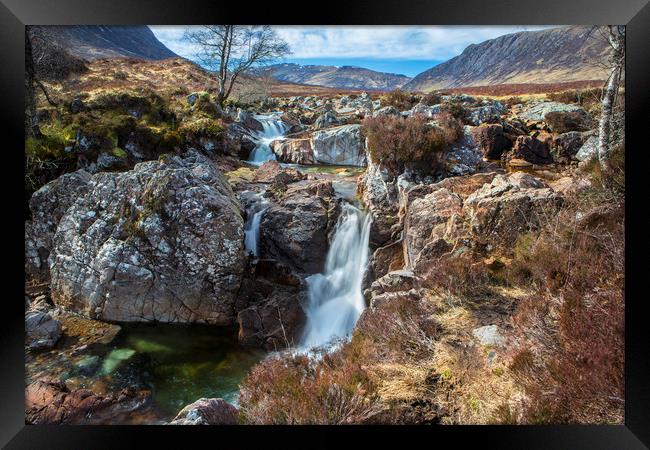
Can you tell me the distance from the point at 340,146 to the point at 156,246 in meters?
3.09

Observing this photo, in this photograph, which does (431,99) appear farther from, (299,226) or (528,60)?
(299,226)

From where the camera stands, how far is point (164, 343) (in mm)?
4723

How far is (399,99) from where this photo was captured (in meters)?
4.98

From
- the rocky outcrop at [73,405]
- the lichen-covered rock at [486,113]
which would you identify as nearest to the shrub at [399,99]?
the lichen-covered rock at [486,113]

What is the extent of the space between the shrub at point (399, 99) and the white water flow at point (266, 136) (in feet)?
5.16

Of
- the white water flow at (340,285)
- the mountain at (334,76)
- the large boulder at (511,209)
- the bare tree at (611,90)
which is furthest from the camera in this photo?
the white water flow at (340,285)

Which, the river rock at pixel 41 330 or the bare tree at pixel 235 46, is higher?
the bare tree at pixel 235 46

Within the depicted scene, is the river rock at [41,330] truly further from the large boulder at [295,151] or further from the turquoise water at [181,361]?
the large boulder at [295,151]

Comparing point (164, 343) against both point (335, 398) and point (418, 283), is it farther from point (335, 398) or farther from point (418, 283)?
point (418, 283)

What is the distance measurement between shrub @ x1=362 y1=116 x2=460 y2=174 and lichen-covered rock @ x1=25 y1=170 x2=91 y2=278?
4.18m

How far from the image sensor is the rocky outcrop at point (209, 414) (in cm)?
357
